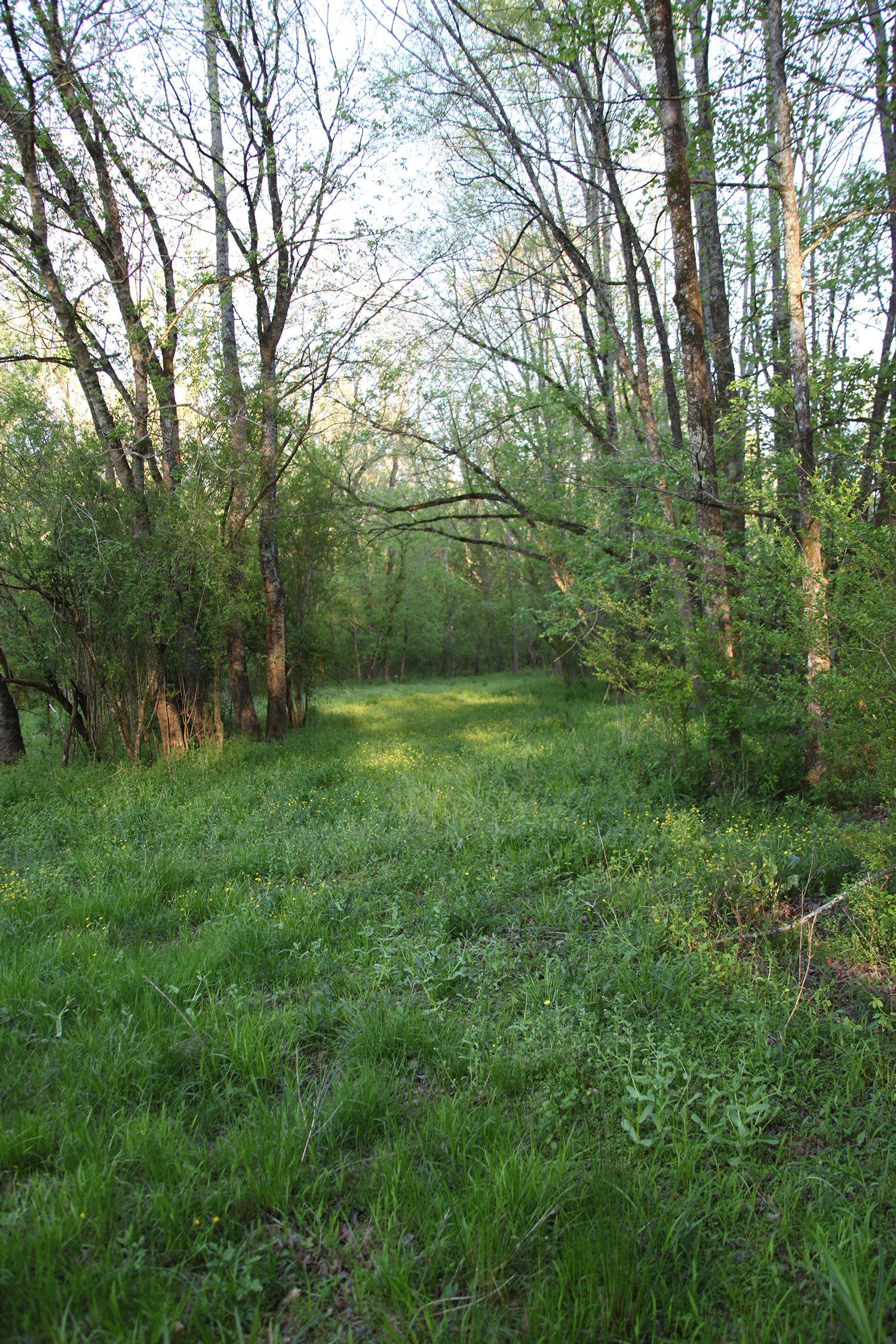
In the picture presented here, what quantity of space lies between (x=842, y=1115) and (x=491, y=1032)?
153 cm

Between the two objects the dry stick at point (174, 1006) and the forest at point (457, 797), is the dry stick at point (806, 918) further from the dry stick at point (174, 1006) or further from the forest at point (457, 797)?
the dry stick at point (174, 1006)

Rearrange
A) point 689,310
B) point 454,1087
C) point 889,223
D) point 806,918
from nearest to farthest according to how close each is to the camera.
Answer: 1. point 454,1087
2. point 806,918
3. point 689,310
4. point 889,223

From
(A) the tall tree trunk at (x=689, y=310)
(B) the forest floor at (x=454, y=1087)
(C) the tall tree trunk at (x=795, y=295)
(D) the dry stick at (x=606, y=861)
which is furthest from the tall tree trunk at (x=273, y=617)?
(C) the tall tree trunk at (x=795, y=295)

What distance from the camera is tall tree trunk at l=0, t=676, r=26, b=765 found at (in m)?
9.35

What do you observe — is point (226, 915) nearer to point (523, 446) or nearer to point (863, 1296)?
point (863, 1296)

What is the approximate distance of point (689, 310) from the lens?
6195 mm

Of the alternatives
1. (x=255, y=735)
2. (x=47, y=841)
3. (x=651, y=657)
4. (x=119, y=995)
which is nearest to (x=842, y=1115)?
(x=119, y=995)

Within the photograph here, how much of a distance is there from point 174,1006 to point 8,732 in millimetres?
8167

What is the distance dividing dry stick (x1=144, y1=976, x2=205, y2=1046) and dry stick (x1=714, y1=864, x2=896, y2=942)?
2.93 m

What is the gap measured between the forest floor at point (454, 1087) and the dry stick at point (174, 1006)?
2cm

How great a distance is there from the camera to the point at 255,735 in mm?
11375

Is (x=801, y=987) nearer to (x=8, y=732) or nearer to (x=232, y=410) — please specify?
(x=232, y=410)

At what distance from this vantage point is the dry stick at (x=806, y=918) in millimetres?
Result: 3850

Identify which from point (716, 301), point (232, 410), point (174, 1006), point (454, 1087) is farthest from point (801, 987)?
point (232, 410)
